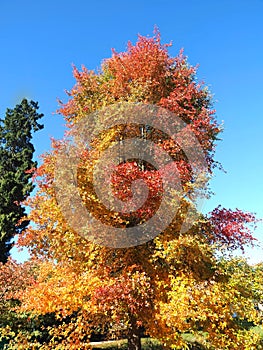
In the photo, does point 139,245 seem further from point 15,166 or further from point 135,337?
point 15,166

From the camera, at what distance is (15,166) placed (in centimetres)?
1802

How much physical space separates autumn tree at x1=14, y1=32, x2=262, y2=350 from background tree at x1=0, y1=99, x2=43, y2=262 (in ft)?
25.8

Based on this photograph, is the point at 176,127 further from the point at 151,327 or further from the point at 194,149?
the point at 151,327

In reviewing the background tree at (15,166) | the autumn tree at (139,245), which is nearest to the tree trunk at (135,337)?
the autumn tree at (139,245)

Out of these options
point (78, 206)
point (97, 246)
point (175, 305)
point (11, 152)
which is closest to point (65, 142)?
point (78, 206)

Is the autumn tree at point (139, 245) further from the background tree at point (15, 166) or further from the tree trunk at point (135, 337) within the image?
the background tree at point (15, 166)

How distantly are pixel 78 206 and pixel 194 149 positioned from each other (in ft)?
14.2

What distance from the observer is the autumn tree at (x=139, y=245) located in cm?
632

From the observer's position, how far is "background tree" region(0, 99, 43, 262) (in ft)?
53.7

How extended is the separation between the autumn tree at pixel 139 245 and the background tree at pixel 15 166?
25.8ft

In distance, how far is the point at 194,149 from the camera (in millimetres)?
9375

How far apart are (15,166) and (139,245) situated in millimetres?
12854

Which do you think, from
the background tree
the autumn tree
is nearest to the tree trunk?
the autumn tree

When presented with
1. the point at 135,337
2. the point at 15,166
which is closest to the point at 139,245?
the point at 135,337
